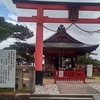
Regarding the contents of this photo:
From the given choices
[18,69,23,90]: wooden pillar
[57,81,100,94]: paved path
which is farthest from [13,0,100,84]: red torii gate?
→ [18,69,23,90]: wooden pillar

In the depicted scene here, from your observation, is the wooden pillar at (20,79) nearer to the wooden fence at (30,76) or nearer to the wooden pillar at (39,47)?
the wooden fence at (30,76)

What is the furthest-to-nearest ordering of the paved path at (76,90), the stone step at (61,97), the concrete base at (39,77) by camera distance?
1. the concrete base at (39,77)
2. the paved path at (76,90)
3. the stone step at (61,97)

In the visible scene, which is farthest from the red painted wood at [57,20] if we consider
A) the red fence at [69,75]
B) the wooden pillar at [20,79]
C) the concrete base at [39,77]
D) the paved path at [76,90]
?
the wooden pillar at [20,79]

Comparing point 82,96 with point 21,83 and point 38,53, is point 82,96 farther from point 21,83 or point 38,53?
point 38,53

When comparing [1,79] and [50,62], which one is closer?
[1,79]

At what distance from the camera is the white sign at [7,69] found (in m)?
7.90

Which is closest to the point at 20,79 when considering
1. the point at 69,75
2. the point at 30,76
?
the point at 30,76

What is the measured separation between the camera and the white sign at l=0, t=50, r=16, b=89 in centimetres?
790

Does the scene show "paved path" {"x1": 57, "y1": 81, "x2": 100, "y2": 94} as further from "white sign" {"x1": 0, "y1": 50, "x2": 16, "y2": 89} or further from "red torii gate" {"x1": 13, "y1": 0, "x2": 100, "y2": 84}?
"white sign" {"x1": 0, "y1": 50, "x2": 16, "y2": 89}

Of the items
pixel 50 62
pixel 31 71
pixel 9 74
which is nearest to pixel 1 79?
pixel 9 74

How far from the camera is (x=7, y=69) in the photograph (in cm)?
791

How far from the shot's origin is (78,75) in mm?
13289

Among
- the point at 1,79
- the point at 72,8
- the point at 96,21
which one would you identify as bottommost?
the point at 1,79

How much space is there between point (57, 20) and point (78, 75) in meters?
4.36
